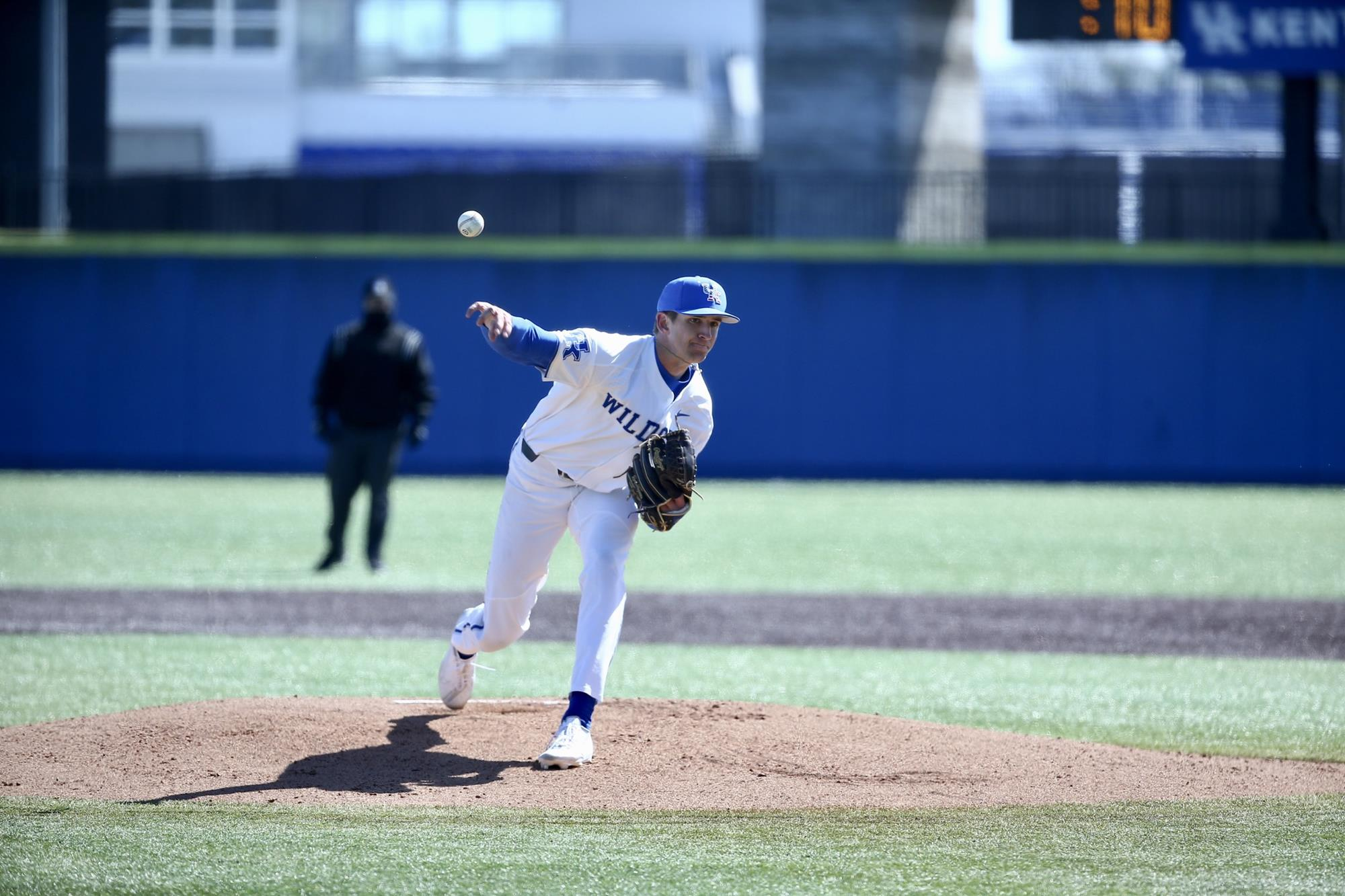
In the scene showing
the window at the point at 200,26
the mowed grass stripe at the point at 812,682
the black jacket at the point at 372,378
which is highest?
the window at the point at 200,26

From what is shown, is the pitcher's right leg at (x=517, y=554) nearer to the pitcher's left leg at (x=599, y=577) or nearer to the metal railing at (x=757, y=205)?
the pitcher's left leg at (x=599, y=577)

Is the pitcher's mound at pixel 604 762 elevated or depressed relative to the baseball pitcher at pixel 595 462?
depressed

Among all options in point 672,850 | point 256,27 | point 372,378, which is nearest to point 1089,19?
point 372,378

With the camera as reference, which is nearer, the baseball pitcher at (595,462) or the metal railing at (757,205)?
the baseball pitcher at (595,462)

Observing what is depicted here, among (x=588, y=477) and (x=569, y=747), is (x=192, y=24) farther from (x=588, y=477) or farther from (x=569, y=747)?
(x=569, y=747)

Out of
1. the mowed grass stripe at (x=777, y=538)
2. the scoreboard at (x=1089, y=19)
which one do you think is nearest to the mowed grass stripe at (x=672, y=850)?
the mowed grass stripe at (x=777, y=538)

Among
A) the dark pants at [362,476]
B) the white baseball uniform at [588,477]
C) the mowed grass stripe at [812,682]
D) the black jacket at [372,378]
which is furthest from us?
the black jacket at [372,378]

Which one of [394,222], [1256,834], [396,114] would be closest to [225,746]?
[1256,834]

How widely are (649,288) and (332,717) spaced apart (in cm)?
1356

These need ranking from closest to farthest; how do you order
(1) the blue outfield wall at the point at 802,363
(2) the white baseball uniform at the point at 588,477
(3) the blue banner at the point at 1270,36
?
(2) the white baseball uniform at the point at 588,477 → (3) the blue banner at the point at 1270,36 → (1) the blue outfield wall at the point at 802,363

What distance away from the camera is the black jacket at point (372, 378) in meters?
12.4

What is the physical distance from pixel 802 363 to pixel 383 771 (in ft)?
46.8

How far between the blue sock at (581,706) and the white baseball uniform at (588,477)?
0.08ft

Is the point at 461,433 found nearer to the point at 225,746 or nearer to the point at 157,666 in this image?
the point at 157,666
